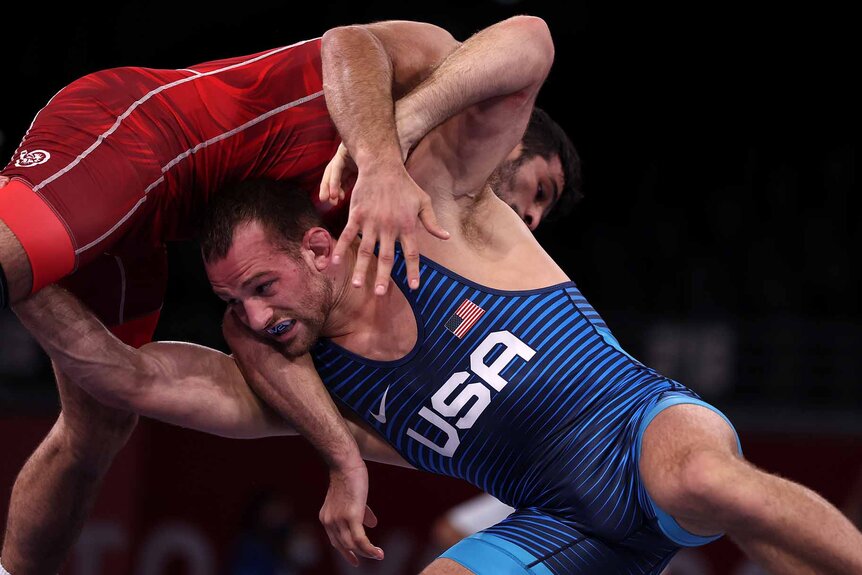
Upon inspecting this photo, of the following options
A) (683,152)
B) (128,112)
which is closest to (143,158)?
(128,112)

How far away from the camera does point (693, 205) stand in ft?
29.1

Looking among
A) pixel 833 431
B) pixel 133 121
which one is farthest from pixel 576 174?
pixel 833 431

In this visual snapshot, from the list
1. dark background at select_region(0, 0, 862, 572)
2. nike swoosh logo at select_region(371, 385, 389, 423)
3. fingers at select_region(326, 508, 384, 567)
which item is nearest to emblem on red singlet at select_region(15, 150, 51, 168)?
nike swoosh logo at select_region(371, 385, 389, 423)

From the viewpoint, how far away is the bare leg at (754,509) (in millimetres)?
2158

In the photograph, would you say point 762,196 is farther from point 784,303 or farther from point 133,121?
point 133,121

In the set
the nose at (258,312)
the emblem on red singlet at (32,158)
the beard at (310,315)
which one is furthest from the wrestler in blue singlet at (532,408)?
the emblem on red singlet at (32,158)

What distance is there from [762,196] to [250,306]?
6859mm

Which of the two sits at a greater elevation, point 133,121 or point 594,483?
point 133,121

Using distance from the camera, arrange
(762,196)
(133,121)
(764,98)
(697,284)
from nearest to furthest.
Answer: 1. (133,121)
2. (697,284)
3. (762,196)
4. (764,98)

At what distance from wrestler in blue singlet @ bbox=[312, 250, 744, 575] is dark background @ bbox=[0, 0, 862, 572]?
354cm

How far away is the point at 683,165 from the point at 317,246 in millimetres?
6989

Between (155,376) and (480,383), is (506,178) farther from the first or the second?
(155,376)

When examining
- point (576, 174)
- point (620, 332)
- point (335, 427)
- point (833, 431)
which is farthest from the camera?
point (620, 332)

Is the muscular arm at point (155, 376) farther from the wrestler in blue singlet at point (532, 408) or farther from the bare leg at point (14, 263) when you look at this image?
the wrestler in blue singlet at point (532, 408)
